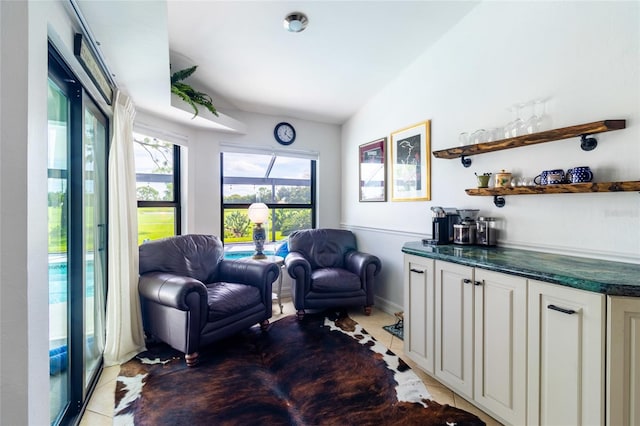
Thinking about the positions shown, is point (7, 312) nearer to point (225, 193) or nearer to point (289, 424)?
point (289, 424)

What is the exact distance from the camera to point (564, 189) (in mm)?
1624

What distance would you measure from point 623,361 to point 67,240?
2.75 meters

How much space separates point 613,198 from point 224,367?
274 centimetres

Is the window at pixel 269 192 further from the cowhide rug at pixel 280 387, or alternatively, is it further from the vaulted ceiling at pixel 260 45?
the cowhide rug at pixel 280 387

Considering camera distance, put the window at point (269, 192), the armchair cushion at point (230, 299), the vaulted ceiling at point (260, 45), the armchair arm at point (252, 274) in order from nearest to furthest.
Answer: the vaulted ceiling at point (260, 45) < the armchair cushion at point (230, 299) < the armchair arm at point (252, 274) < the window at point (269, 192)

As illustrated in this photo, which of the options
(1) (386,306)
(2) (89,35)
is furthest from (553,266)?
(2) (89,35)

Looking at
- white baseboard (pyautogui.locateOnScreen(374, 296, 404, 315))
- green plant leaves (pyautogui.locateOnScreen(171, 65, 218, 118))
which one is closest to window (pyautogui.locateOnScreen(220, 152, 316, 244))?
green plant leaves (pyautogui.locateOnScreen(171, 65, 218, 118))

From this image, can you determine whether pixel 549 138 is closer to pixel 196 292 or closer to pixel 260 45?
pixel 260 45

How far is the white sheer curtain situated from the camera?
2.06m

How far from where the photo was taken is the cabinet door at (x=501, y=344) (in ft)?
4.60

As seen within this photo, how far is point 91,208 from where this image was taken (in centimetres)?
A: 191

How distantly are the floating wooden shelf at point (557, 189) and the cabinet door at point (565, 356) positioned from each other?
0.67 meters

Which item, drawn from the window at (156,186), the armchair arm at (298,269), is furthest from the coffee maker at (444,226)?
the window at (156,186)

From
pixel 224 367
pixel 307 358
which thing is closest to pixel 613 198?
pixel 307 358
